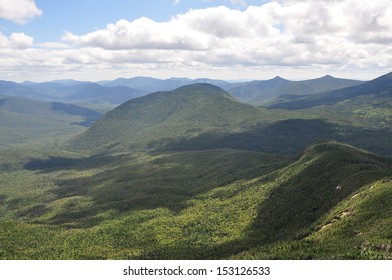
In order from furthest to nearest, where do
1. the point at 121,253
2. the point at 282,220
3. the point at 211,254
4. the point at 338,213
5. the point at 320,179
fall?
the point at 320,179 → the point at 282,220 → the point at 121,253 → the point at 211,254 → the point at 338,213

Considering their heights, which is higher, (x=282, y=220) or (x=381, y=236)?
(x=381, y=236)

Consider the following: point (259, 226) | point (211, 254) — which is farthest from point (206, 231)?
point (211, 254)

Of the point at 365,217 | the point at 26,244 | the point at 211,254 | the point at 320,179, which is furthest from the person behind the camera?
the point at 320,179

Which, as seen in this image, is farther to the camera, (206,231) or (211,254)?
(206,231)

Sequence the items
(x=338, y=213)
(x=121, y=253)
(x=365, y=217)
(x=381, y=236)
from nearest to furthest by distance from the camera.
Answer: (x=381, y=236)
(x=365, y=217)
(x=338, y=213)
(x=121, y=253)

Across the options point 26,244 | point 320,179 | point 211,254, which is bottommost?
point 26,244
